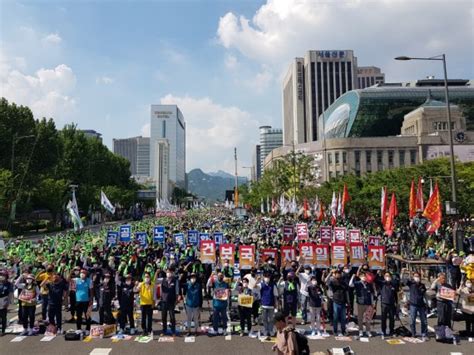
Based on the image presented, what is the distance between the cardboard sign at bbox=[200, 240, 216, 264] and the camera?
15.8 m

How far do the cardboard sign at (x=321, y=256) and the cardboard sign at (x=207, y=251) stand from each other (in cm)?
373

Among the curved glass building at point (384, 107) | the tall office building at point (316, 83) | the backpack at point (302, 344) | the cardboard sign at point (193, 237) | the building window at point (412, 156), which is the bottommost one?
the backpack at point (302, 344)

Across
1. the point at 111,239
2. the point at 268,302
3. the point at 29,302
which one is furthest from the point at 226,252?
the point at 111,239

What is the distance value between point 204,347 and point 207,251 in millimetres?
5828

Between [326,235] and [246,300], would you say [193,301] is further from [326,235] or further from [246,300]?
[326,235]

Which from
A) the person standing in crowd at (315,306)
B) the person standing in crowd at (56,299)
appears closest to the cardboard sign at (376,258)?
the person standing in crowd at (315,306)

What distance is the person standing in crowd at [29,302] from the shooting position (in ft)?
36.8

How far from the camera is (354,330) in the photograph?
11.6m

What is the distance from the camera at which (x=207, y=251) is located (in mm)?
15898

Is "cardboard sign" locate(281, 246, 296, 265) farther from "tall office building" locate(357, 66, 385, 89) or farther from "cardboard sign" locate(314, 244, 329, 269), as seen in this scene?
"tall office building" locate(357, 66, 385, 89)

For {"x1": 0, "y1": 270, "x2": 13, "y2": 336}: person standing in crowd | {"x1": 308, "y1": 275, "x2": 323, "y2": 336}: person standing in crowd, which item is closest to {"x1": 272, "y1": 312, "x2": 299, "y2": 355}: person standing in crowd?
{"x1": 308, "y1": 275, "x2": 323, "y2": 336}: person standing in crowd

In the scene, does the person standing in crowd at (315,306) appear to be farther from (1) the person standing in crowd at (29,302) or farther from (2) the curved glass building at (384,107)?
(2) the curved glass building at (384,107)

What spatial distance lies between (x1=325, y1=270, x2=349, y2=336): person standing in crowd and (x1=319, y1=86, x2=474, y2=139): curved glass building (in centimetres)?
10355

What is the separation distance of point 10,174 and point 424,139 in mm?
80676
